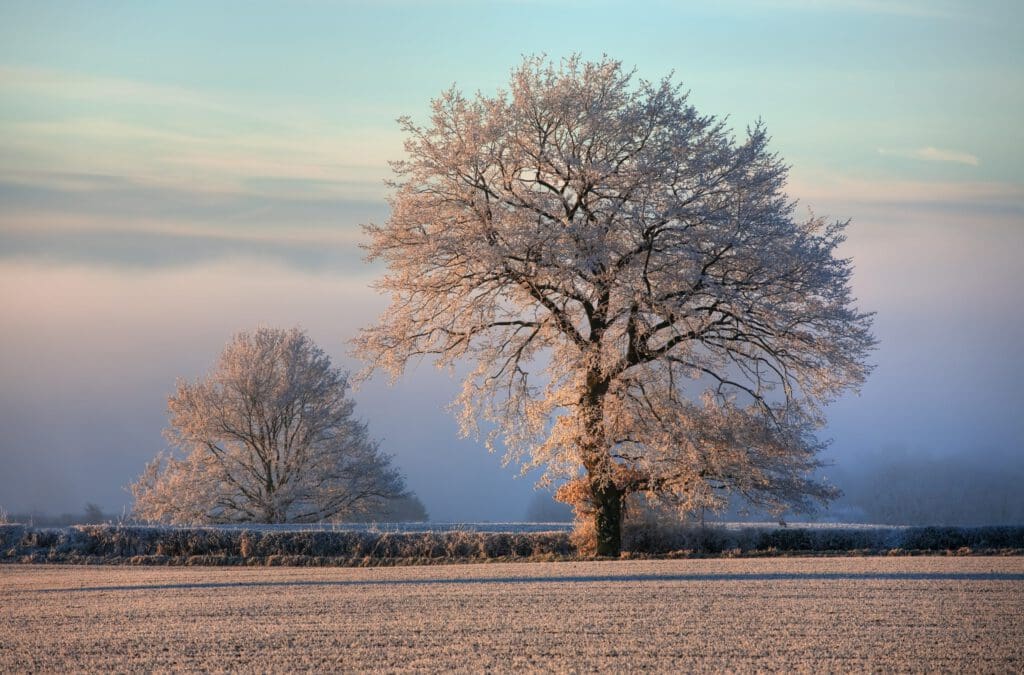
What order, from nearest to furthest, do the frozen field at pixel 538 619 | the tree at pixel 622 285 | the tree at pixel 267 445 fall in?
the frozen field at pixel 538 619 < the tree at pixel 622 285 < the tree at pixel 267 445

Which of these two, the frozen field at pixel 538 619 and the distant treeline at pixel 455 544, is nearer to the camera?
the frozen field at pixel 538 619

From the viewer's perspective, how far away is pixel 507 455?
24.3m

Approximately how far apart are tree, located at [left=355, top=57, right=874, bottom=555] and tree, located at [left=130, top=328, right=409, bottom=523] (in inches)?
453

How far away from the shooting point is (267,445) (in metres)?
35.1

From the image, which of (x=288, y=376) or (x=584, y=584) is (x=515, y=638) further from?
(x=288, y=376)

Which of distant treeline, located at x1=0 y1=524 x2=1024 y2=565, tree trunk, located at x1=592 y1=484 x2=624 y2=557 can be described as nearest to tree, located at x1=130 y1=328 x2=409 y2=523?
distant treeline, located at x1=0 y1=524 x2=1024 y2=565

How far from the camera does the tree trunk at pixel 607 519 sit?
954 inches

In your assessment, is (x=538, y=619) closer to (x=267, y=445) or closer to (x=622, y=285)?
(x=622, y=285)

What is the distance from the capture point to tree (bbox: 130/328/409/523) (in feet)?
113

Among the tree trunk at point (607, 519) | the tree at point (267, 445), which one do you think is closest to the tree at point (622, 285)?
the tree trunk at point (607, 519)

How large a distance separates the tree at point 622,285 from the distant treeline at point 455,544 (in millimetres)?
1748

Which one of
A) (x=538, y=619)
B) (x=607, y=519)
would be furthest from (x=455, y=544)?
(x=538, y=619)

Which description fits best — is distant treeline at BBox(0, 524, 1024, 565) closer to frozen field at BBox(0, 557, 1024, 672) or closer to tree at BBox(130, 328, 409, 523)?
frozen field at BBox(0, 557, 1024, 672)

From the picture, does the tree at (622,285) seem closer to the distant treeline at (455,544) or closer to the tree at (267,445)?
the distant treeline at (455,544)
